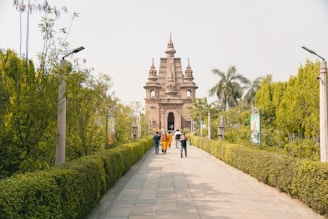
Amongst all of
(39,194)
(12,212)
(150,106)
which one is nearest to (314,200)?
(39,194)

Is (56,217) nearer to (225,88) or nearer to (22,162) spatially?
(22,162)

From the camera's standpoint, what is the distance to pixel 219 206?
809 centimetres

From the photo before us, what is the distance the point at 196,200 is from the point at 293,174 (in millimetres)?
2363

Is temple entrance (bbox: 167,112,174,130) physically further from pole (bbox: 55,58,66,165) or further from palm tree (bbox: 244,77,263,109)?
pole (bbox: 55,58,66,165)

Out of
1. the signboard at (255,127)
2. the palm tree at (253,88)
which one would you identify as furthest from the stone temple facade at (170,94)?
the signboard at (255,127)

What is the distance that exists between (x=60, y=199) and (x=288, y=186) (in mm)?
5860

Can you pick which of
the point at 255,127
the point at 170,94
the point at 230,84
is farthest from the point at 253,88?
the point at 255,127

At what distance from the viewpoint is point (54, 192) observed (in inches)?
210

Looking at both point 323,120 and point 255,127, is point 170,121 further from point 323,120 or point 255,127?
point 323,120

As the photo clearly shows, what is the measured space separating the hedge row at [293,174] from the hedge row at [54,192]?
14.7 feet

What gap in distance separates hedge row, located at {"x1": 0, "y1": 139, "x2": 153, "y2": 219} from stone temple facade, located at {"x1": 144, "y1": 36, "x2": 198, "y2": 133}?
60.6m

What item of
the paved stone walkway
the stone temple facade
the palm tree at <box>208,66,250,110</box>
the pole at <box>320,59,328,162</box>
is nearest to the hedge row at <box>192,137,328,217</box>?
the paved stone walkway

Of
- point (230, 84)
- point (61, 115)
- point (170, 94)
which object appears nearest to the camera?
point (61, 115)

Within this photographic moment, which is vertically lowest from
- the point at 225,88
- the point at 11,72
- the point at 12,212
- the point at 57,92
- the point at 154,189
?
the point at 154,189
